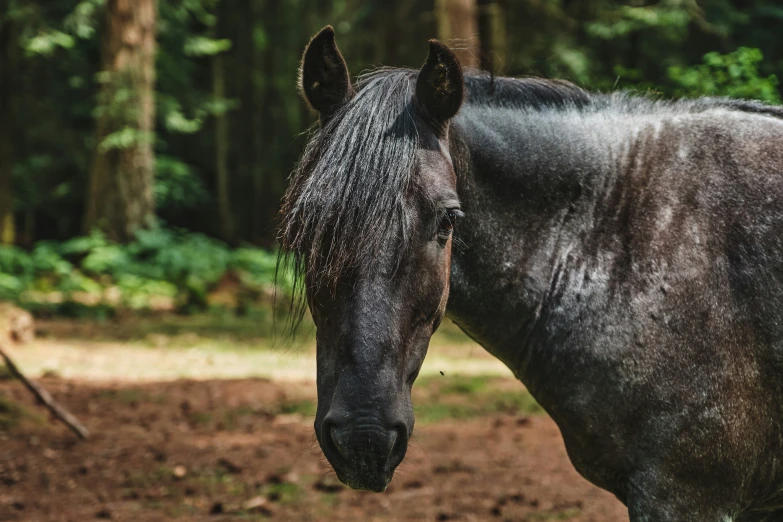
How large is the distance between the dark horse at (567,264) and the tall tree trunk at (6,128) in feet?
48.5

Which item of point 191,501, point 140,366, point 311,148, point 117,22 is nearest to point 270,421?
point 191,501

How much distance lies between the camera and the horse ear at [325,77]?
99.3 inches

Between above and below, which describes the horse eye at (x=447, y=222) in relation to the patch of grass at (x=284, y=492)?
above

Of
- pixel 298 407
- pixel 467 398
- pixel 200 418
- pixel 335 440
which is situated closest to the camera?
pixel 335 440

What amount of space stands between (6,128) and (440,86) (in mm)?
15549

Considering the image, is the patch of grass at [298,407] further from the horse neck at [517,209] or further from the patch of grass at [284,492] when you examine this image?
the horse neck at [517,209]

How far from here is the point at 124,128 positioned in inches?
477

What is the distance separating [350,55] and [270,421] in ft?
46.1

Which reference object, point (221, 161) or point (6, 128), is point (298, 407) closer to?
point (6, 128)

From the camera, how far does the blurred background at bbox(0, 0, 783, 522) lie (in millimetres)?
4766

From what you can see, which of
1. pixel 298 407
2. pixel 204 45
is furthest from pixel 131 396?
pixel 204 45

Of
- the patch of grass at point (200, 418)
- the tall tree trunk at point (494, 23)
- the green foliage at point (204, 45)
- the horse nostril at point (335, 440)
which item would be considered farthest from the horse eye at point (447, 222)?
the green foliage at point (204, 45)

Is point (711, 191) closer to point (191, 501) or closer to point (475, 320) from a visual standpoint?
point (475, 320)

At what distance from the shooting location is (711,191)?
267 centimetres
